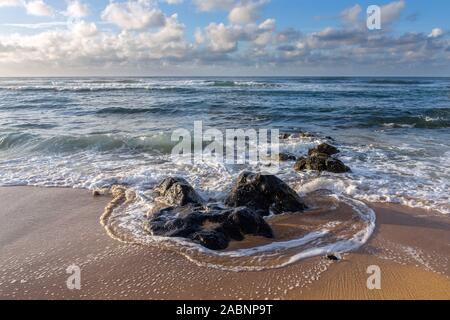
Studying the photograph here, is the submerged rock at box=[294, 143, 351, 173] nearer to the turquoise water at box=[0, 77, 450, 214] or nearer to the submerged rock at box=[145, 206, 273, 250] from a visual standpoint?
the turquoise water at box=[0, 77, 450, 214]

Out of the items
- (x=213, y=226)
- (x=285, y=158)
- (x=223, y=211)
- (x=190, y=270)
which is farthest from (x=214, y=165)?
(x=190, y=270)

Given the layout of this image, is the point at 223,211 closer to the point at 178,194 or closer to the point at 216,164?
the point at 178,194

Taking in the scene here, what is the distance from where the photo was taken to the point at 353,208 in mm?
6332

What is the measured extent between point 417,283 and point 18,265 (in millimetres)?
4976

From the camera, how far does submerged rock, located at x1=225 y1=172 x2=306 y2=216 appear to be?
6156 millimetres

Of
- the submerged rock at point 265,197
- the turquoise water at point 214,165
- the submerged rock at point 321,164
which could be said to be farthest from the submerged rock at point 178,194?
the submerged rock at point 321,164

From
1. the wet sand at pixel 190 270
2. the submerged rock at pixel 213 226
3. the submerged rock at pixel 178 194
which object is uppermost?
the submerged rock at pixel 178 194

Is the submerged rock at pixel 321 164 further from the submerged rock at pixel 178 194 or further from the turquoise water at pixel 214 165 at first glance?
the submerged rock at pixel 178 194

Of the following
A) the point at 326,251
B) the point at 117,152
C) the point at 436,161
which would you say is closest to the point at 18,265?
the point at 326,251

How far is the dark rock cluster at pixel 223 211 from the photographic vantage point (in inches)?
202

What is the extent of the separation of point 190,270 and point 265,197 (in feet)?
7.59

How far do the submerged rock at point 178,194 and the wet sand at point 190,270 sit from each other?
1.36m

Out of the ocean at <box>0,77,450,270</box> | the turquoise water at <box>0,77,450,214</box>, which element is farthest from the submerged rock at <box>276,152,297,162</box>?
the turquoise water at <box>0,77,450,214</box>
